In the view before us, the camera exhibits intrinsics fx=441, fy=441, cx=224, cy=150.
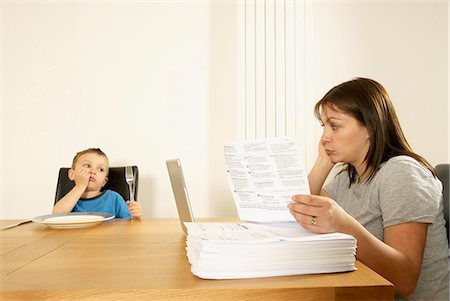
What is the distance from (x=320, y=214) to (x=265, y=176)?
15 centimetres

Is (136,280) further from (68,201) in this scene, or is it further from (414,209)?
(68,201)

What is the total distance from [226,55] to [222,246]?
217cm

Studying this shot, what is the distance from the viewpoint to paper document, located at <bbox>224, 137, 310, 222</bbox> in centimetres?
92

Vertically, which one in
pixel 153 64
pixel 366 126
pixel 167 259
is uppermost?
pixel 153 64

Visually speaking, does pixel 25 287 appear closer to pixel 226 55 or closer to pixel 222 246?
pixel 222 246

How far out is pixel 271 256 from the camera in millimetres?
733

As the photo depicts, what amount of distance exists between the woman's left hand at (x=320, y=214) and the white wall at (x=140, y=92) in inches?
71.7

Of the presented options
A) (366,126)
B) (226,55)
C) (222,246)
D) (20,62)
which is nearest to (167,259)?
(222,246)

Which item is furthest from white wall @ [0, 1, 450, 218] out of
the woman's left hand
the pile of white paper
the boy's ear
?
the pile of white paper

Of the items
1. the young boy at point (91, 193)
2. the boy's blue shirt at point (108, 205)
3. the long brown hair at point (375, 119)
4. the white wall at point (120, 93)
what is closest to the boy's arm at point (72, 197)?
the young boy at point (91, 193)

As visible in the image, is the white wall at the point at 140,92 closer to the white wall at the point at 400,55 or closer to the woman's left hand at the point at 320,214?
the white wall at the point at 400,55

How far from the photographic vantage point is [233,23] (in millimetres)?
2750

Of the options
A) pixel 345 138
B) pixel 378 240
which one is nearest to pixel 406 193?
pixel 378 240

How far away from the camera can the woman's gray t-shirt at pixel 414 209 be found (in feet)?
3.59
